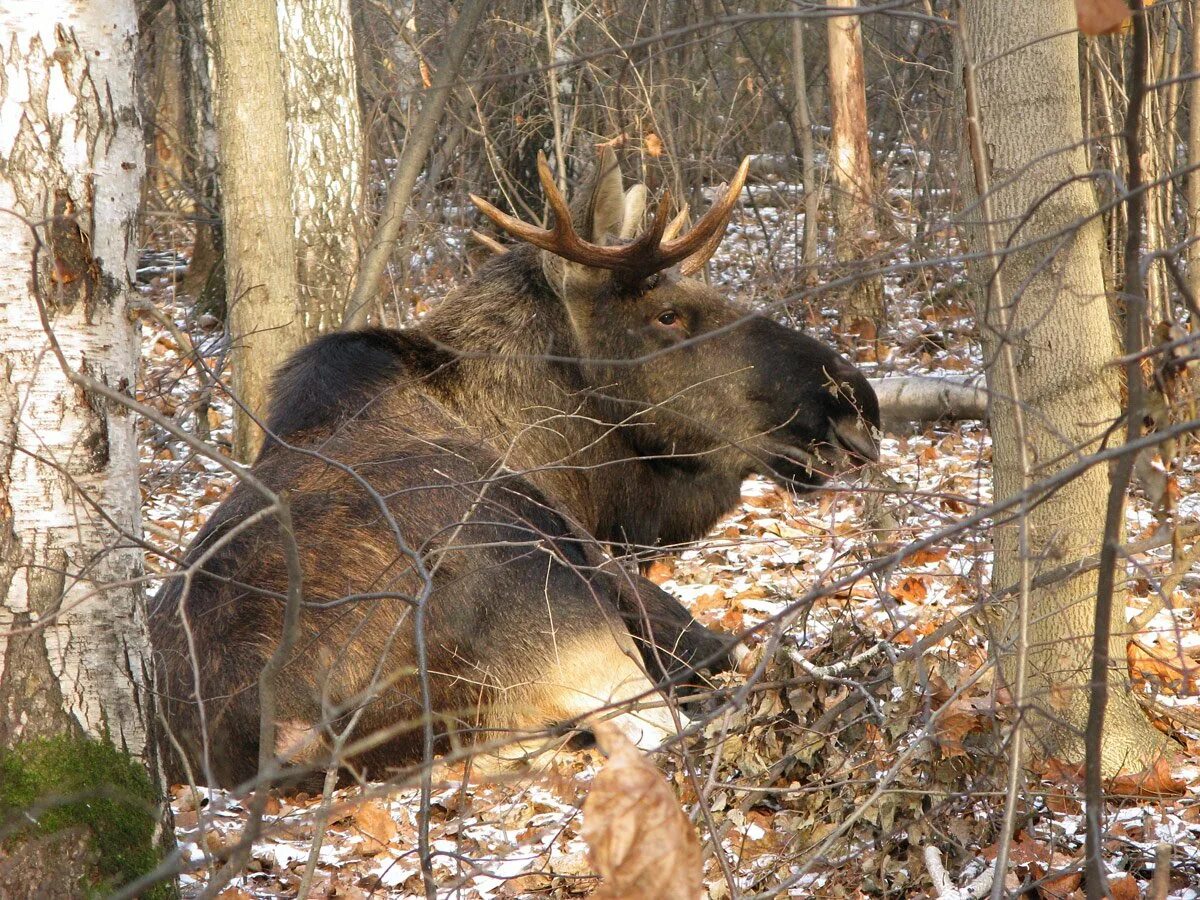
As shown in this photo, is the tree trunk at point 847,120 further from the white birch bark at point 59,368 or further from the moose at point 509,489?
the white birch bark at point 59,368

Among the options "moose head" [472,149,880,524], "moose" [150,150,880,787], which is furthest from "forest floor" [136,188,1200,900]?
"moose head" [472,149,880,524]

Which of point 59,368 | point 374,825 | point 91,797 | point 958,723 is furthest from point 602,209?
point 91,797

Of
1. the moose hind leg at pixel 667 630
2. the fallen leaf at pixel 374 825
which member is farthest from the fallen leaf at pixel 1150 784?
the fallen leaf at pixel 374 825

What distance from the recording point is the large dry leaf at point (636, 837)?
1.83 m

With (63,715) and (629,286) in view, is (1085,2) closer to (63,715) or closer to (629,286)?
(63,715)

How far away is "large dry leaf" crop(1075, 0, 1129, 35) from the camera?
189cm

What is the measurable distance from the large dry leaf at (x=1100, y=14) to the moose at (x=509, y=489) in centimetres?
185

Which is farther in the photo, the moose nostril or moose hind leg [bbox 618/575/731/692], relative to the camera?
the moose nostril

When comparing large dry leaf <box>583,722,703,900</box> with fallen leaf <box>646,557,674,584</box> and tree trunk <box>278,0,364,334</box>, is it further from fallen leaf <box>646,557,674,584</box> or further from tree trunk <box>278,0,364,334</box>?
tree trunk <box>278,0,364,334</box>

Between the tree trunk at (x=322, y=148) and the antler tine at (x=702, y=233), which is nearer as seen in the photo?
the antler tine at (x=702, y=233)

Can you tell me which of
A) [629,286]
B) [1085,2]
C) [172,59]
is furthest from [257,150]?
[172,59]

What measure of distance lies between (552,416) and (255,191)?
3.43 m

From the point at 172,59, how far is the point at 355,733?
18.7 metres

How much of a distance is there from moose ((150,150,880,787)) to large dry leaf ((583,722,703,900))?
152 centimetres
